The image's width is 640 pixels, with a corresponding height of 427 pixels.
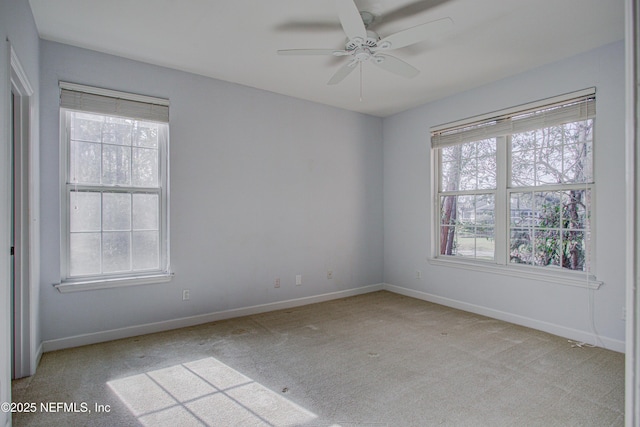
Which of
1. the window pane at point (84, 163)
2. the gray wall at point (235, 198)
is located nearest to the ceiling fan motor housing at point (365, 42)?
the gray wall at point (235, 198)

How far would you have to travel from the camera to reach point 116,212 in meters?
3.30

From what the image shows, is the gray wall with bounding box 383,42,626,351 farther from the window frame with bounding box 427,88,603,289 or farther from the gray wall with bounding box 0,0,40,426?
the gray wall with bounding box 0,0,40,426

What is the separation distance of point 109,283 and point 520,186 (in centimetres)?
440

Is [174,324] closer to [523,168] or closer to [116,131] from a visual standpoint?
[116,131]

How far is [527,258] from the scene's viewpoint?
369cm

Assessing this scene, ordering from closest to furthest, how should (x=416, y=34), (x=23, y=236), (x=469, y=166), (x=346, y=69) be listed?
(x=416, y=34) < (x=23, y=236) < (x=346, y=69) < (x=469, y=166)

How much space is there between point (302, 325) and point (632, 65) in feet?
10.8

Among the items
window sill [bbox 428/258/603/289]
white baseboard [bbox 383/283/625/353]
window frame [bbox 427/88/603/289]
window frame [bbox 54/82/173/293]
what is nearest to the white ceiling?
window frame [bbox 427/88/603/289]

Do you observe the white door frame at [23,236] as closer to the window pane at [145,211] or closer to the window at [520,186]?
the window pane at [145,211]

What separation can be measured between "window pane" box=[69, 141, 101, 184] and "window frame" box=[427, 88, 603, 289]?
398 centimetres

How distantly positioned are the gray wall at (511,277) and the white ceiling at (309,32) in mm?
231

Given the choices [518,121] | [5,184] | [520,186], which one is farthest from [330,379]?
[518,121]

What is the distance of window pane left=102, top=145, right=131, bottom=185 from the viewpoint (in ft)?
10.7

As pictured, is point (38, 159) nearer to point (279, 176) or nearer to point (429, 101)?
point (279, 176)
